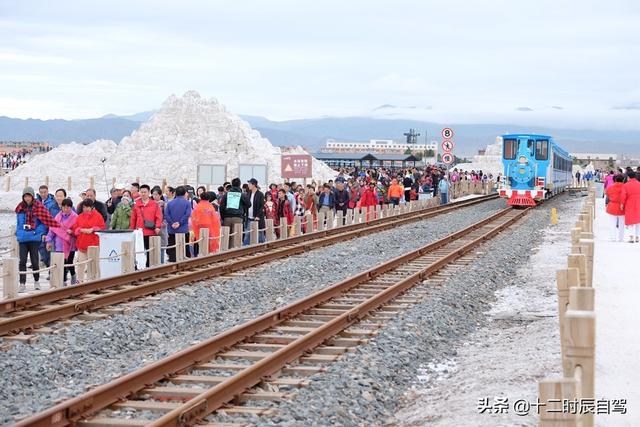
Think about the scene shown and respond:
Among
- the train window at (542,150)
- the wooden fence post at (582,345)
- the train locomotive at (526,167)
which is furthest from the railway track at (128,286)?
the train window at (542,150)

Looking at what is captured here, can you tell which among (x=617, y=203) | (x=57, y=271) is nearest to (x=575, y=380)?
(x=57, y=271)

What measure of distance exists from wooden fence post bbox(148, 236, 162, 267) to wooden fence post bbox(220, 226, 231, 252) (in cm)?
325

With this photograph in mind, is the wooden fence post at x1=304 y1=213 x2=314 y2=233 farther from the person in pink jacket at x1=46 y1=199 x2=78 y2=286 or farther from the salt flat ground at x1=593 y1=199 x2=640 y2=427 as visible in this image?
the person in pink jacket at x1=46 y1=199 x2=78 y2=286

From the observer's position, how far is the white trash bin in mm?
18016

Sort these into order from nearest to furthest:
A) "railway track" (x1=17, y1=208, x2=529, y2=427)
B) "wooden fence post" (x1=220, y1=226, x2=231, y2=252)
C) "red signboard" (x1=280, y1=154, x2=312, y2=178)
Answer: "railway track" (x1=17, y1=208, x2=529, y2=427), "wooden fence post" (x1=220, y1=226, x2=231, y2=252), "red signboard" (x1=280, y1=154, x2=312, y2=178)

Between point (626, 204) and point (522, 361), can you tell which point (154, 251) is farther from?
point (626, 204)

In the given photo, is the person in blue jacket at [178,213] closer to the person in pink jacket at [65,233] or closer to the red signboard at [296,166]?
the person in pink jacket at [65,233]

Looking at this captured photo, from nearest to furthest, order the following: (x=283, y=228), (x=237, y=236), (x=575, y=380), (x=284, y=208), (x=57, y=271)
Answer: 1. (x=575, y=380)
2. (x=57, y=271)
3. (x=237, y=236)
4. (x=283, y=228)
5. (x=284, y=208)

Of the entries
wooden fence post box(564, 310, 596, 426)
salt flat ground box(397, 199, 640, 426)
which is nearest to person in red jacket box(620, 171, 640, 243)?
salt flat ground box(397, 199, 640, 426)

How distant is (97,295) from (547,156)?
3416cm

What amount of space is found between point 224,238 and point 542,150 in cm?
2649

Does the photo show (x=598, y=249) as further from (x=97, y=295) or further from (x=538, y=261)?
(x=97, y=295)

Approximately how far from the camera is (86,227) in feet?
57.1

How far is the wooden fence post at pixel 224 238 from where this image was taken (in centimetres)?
2256
